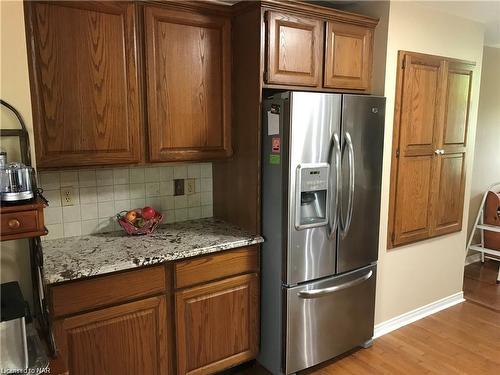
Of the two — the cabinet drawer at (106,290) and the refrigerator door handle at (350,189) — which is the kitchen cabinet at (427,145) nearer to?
the refrigerator door handle at (350,189)

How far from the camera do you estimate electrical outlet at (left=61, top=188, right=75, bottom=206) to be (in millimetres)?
2174

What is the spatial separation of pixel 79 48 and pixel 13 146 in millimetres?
566

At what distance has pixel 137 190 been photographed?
241 cm

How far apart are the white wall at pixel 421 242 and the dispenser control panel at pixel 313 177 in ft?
2.07

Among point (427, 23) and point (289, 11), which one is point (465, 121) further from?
point (289, 11)

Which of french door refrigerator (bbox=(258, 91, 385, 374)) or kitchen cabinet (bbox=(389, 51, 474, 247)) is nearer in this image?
french door refrigerator (bbox=(258, 91, 385, 374))

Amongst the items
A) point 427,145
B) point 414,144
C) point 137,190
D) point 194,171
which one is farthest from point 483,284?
point 137,190

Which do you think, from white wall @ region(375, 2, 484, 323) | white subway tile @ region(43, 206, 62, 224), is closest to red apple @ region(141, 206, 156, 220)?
white subway tile @ region(43, 206, 62, 224)

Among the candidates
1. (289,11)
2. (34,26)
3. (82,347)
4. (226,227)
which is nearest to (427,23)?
(289,11)

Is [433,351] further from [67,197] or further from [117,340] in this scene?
[67,197]

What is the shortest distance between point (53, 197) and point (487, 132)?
13.8 ft

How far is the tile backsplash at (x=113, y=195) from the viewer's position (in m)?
2.16

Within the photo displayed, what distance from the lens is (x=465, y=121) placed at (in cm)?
308

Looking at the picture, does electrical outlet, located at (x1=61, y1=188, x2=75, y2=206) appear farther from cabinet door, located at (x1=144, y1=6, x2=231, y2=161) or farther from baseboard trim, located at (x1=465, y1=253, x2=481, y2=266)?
baseboard trim, located at (x1=465, y1=253, x2=481, y2=266)
